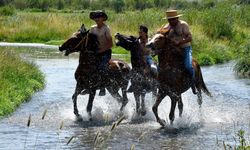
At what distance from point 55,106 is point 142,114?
120 inches

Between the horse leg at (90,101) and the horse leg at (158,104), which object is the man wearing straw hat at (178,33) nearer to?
the horse leg at (158,104)

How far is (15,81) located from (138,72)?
17.7 ft

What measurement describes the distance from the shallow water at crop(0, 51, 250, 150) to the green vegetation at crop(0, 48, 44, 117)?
28 cm

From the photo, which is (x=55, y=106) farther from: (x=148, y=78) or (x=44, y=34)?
(x=44, y=34)

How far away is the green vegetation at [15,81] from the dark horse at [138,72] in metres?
3.21

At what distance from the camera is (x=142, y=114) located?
Result: 15.4 m

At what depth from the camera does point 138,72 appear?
15.2 meters

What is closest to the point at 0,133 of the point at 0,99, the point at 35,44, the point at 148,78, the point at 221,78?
the point at 0,99

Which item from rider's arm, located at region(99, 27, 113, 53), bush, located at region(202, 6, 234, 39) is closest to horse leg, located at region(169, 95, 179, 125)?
rider's arm, located at region(99, 27, 113, 53)

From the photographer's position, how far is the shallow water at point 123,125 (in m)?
12.5

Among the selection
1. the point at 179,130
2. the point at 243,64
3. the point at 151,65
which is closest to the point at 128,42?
the point at 151,65

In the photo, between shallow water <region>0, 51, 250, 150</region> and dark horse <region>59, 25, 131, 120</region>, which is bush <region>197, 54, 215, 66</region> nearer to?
shallow water <region>0, 51, 250, 150</region>

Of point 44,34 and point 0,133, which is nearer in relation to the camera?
point 0,133

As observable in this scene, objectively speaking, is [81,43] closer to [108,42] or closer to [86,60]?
[86,60]
